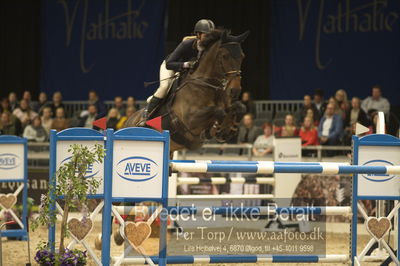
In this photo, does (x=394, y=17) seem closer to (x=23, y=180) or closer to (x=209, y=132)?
(x=209, y=132)

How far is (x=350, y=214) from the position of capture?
421cm

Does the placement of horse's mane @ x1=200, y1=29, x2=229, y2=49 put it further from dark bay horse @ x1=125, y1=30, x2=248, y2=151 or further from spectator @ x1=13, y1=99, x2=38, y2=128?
spectator @ x1=13, y1=99, x2=38, y2=128

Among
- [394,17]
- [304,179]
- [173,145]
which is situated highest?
[394,17]

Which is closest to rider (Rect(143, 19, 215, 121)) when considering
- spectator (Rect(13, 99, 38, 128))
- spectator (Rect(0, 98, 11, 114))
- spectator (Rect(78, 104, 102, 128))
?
spectator (Rect(78, 104, 102, 128))

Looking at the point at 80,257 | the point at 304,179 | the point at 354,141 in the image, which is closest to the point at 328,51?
the point at 304,179

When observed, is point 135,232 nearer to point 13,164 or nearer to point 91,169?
point 91,169

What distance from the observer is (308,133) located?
9.07 m

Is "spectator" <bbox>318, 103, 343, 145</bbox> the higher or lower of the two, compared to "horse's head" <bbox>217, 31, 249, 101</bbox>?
lower

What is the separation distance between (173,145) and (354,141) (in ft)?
7.61

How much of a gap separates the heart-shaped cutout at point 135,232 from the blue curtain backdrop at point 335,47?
862cm

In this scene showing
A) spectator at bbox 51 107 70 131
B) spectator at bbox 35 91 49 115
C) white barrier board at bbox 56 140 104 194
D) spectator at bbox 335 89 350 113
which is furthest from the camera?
spectator at bbox 35 91 49 115

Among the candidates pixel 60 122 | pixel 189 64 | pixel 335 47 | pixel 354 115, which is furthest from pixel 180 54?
pixel 335 47

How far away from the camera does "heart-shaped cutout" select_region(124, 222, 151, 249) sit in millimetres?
3666

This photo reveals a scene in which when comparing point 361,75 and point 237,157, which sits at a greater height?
point 361,75
